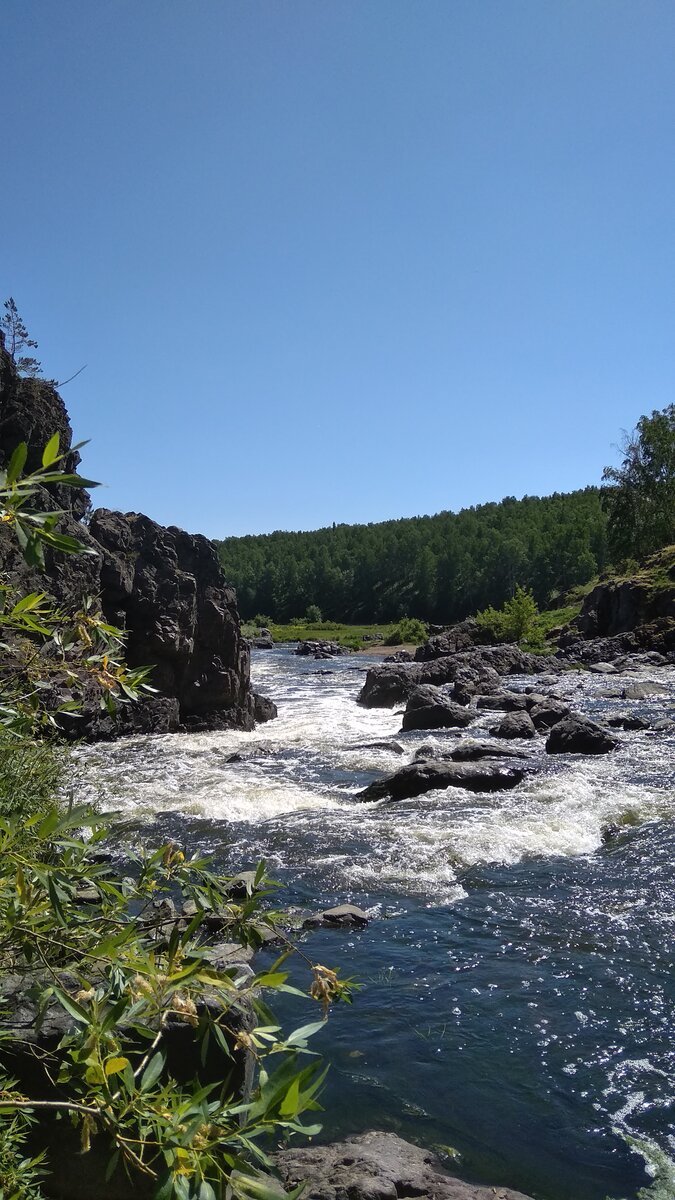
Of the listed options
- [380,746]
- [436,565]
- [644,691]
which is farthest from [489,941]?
[436,565]

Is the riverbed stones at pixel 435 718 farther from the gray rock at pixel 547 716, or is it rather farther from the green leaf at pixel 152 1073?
the green leaf at pixel 152 1073

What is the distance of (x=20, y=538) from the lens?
2.11m

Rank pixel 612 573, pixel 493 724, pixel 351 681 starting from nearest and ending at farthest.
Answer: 1. pixel 493 724
2. pixel 351 681
3. pixel 612 573

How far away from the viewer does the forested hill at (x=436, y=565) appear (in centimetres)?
12106

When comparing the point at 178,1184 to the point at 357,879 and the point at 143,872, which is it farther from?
the point at 357,879

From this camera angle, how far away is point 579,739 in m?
22.1

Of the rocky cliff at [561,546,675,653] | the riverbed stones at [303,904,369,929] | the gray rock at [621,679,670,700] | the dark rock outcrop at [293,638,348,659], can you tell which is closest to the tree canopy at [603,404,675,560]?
the rocky cliff at [561,546,675,653]

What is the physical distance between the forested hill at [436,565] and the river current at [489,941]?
99850 mm

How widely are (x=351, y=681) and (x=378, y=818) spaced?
1398 inches

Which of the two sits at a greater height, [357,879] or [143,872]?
[143,872]

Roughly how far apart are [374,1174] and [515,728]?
842 inches

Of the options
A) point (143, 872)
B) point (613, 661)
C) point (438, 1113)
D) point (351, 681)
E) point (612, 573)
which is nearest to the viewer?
point (143, 872)

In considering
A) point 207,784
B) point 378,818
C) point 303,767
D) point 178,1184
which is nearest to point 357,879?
point 378,818

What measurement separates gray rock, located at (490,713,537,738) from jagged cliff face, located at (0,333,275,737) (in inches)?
362
